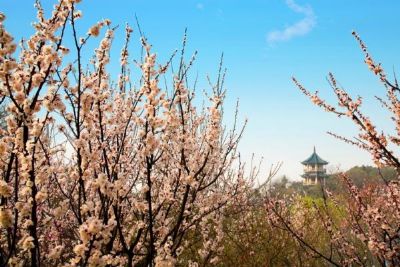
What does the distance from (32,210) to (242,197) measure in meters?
7.74

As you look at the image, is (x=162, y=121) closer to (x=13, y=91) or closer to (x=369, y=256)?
(x=13, y=91)

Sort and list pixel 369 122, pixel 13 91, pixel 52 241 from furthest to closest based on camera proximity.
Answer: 1. pixel 52 241
2. pixel 369 122
3. pixel 13 91

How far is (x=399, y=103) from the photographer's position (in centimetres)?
420

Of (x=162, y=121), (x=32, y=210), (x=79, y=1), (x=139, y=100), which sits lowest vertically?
(x=32, y=210)

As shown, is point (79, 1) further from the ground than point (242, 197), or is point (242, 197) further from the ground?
point (79, 1)

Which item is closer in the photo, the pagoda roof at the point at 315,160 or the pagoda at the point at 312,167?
the pagoda at the point at 312,167

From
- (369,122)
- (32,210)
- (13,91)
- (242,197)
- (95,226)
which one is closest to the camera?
(95,226)

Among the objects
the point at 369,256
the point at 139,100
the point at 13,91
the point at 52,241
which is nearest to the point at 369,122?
the point at 139,100

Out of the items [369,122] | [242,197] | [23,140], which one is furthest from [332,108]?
[242,197]

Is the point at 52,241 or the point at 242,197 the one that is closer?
the point at 52,241

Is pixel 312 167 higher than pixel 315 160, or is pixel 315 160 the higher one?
pixel 315 160

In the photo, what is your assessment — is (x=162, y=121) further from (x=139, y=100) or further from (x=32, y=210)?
(x=32, y=210)

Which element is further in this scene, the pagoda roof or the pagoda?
the pagoda roof

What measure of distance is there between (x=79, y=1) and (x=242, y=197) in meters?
7.62
